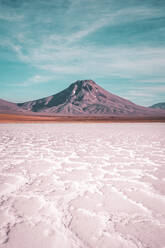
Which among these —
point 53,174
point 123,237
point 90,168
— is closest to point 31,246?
point 123,237

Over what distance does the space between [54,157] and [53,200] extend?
9.20ft

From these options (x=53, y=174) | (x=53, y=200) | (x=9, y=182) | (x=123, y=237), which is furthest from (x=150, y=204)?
(x=9, y=182)

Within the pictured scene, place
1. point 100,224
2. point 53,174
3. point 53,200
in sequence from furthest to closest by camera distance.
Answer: point 53,174
point 53,200
point 100,224

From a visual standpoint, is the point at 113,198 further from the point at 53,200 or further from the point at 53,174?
the point at 53,174

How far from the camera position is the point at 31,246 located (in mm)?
1800

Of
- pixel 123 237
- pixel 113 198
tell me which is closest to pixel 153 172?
pixel 113 198

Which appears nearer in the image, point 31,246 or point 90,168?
point 31,246

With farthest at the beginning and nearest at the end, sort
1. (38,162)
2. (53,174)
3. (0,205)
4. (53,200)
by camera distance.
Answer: (38,162), (53,174), (53,200), (0,205)

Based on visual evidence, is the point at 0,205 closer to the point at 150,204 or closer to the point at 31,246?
the point at 31,246

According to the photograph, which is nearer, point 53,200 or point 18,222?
point 18,222

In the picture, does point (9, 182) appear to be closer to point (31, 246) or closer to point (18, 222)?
point (18, 222)

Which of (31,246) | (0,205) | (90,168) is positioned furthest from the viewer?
(90,168)

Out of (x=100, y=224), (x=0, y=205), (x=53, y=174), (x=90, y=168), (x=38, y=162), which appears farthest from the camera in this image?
(x=38, y=162)

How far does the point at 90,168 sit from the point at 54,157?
1.53m
